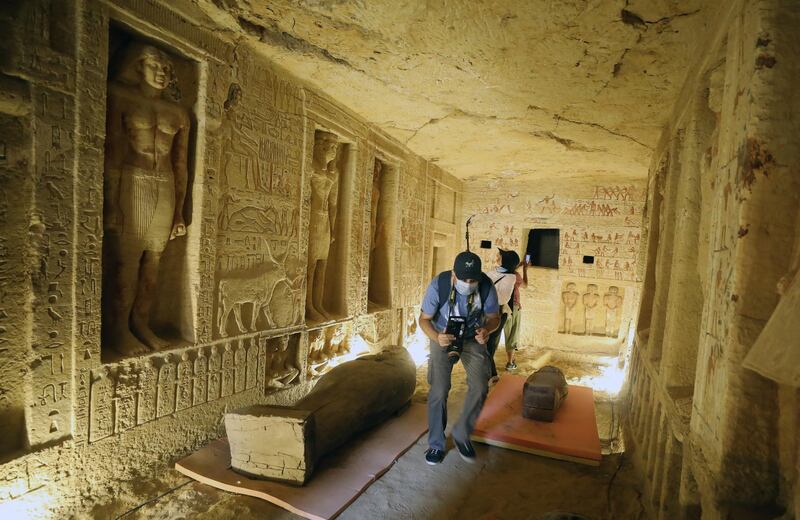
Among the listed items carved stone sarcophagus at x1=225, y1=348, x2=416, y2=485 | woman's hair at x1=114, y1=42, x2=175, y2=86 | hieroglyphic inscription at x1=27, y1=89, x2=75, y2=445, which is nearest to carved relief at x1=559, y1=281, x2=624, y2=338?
carved stone sarcophagus at x1=225, y1=348, x2=416, y2=485

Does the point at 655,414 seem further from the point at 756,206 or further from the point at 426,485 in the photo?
the point at 756,206

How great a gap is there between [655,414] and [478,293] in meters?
1.64

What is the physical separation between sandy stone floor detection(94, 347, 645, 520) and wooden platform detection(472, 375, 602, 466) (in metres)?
0.10

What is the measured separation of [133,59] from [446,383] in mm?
3669

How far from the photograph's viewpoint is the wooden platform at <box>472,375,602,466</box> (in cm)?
386

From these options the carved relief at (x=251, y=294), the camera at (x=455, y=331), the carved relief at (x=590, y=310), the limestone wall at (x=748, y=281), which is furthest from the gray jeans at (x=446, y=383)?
the carved relief at (x=590, y=310)

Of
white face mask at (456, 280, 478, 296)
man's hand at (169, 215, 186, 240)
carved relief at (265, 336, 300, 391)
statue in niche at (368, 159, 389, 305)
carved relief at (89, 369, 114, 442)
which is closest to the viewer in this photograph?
carved relief at (89, 369, 114, 442)

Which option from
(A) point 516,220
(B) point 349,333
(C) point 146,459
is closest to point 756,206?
(C) point 146,459

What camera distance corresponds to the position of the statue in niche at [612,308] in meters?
9.04

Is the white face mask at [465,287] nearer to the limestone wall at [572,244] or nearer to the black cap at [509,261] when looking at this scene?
the black cap at [509,261]

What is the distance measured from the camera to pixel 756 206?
180 centimetres

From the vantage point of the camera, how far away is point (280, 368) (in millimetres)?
4992

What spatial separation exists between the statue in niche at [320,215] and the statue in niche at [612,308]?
6.31 metres

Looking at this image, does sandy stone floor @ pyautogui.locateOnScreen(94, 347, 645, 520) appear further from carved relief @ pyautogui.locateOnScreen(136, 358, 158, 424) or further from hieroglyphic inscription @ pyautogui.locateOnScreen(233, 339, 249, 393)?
hieroglyphic inscription @ pyautogui.locateOnScreen(233, 339, 249, 393)
